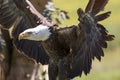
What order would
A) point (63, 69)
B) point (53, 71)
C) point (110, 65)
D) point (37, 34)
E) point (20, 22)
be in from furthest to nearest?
point (110, 65)
point (20, 22)
point (53, 71)
point (63, 69)
point (37, 34)

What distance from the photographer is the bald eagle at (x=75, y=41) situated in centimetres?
887

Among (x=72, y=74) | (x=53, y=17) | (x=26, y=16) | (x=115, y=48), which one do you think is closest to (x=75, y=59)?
(x=72, y=74)

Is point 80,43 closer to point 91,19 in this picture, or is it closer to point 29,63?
point 91,19

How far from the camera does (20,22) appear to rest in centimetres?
1038

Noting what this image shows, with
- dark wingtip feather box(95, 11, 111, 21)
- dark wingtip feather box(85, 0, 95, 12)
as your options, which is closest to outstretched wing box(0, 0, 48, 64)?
dark wingtip feather box(85, 0, 95, 12)

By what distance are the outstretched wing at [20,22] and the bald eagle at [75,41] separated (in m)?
0.57

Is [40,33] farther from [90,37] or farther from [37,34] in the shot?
[90,37]

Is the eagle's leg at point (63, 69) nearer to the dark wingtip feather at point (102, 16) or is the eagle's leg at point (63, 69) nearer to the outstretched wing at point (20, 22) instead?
the outstretched wing at point (20, 22)

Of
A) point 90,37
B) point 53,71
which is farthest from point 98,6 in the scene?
point 53,71

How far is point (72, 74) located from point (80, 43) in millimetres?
355

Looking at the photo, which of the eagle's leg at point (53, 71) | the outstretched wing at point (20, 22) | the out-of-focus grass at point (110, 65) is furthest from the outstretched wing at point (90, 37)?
the out-of-focus grass at point (110, 65)

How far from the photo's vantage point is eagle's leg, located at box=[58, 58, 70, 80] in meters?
9.31

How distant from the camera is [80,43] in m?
9.20

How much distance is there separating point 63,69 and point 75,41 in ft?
1.26
